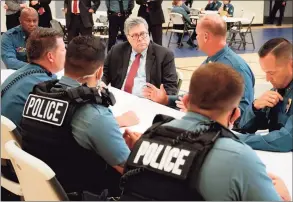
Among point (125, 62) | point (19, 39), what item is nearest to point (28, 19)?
point (19, 39)

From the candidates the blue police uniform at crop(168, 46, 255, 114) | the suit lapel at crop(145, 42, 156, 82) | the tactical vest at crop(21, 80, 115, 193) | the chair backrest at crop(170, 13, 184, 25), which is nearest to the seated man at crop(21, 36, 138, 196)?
the tactical vest at crop(21, 80, 115, 193)

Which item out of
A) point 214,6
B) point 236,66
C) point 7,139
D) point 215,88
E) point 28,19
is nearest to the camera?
point 215,88

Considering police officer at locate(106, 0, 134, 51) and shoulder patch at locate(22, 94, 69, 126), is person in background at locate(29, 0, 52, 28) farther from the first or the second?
shoulder patch at locate(22, 94, 69, 126)

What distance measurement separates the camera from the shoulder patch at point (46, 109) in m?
2.06

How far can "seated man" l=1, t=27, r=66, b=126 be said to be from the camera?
2693 mm

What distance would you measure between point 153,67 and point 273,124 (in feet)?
4.88

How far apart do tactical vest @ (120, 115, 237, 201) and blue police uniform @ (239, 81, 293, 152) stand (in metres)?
0.74

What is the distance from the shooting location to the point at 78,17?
8312mm

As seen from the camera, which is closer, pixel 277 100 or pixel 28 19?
pixel 277 100

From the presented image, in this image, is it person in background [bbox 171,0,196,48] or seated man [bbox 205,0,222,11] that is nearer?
person in background [bbox 171,0,196,48]

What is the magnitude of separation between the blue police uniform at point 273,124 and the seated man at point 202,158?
0.68 m

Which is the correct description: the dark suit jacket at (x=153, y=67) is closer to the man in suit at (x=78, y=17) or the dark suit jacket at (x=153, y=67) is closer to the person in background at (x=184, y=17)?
the man in suit at (x=78, y=17)

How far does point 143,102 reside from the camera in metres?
3.24

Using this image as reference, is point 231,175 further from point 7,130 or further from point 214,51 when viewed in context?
point 214,51
